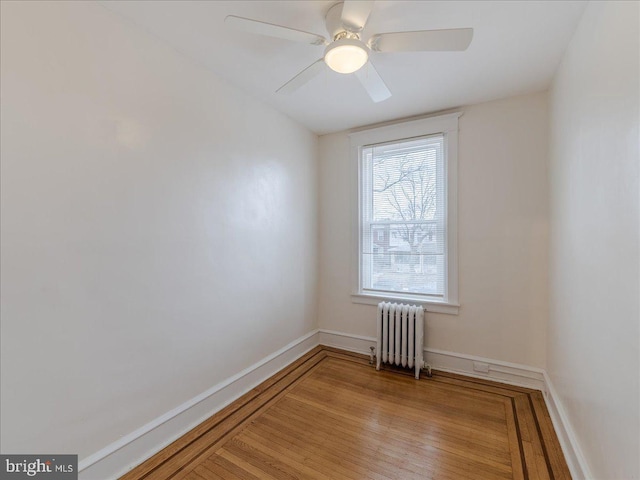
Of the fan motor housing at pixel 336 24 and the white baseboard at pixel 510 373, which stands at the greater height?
the fan motor housing at pixel 336 24

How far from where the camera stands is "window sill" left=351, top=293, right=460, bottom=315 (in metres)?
2.84

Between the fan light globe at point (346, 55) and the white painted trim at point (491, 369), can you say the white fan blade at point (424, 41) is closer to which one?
the fan light globe at point (346, 55)

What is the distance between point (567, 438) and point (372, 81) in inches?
99.3

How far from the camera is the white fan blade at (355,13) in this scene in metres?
1.34

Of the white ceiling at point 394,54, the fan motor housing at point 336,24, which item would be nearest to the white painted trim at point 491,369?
the white ceiling at point 394,54

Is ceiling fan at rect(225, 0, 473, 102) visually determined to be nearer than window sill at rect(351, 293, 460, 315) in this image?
Yes

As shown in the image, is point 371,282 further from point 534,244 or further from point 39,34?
point 39,34

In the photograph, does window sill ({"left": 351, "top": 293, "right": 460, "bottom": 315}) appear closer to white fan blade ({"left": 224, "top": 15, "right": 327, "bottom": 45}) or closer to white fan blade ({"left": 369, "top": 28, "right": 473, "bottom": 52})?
white fan blade ({"left": 369, "top": 28, "right": 473, "bottom": 52})

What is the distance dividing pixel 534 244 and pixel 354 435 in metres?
2.17

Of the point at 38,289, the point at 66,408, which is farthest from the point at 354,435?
the point at 38,289

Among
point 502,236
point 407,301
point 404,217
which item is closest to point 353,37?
point 404,217

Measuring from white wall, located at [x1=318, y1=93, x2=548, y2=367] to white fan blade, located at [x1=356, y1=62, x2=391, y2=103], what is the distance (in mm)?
1243

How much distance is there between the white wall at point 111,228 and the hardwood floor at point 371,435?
1.22 ft

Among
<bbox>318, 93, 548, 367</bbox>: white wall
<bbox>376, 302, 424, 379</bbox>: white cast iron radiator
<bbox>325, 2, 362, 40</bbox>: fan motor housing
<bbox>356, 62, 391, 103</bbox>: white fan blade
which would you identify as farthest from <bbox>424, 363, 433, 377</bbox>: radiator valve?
<bbox>325, 2, 362, 40</bbox>: fan motor housing
